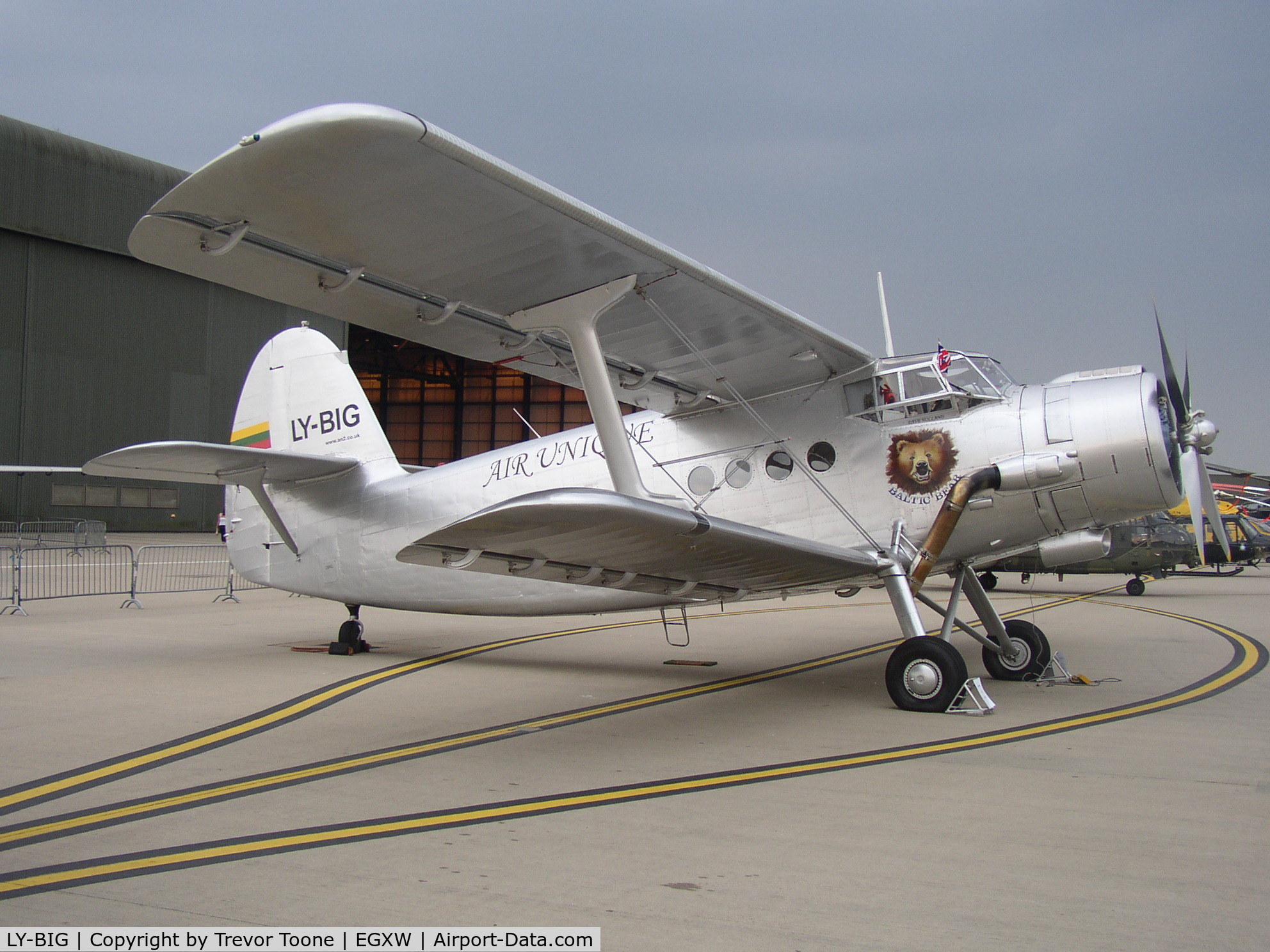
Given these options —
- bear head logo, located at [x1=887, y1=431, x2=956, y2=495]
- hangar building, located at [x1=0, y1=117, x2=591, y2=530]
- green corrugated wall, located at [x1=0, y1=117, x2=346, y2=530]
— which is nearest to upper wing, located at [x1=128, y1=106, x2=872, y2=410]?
bear head logo, located at [x1=887, y1=431, x2=956, y2=495]

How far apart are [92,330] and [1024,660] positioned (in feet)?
126

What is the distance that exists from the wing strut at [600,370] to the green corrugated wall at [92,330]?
117 feet

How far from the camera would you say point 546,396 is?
57812mm

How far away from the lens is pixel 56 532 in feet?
117

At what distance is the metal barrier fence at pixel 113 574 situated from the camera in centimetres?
1573

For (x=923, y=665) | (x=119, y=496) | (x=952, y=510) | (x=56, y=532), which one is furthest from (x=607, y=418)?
(x=119, y=496)

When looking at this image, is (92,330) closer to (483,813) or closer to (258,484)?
(258,484)

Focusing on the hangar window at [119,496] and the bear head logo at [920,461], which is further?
the hangar window at [119,496]

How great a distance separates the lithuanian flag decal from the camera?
34.5ft

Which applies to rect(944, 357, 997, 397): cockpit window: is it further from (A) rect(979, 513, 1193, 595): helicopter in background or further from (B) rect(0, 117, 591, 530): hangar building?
(B) rect(0, 117, 591, 530): hangar building

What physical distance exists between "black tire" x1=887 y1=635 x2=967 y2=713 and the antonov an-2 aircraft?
20 millimetres

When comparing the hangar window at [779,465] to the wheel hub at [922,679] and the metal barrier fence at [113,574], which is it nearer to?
the wheel hub at [922,679]

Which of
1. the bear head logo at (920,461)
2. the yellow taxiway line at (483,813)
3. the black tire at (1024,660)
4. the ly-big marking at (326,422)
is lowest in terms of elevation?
the yellow taxiway line at (483,813)

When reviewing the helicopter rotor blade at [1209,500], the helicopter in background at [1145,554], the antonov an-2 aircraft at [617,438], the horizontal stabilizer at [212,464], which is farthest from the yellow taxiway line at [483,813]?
the helicopter in background at [1145,554]
